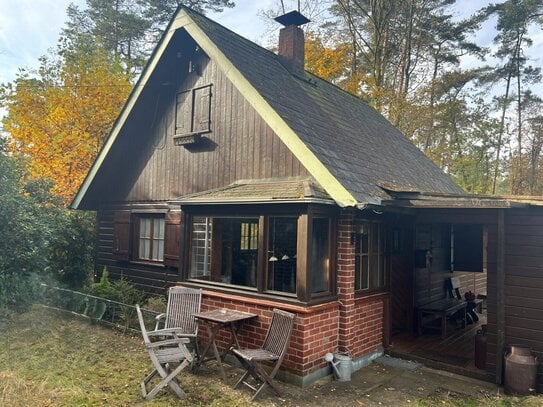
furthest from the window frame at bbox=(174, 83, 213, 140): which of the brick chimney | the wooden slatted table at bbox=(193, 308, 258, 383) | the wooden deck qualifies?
the wooden deck

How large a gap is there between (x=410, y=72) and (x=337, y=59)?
4.40 meters

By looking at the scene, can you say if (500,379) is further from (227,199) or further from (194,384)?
(227,199)

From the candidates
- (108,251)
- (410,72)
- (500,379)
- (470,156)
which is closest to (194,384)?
(500,379)

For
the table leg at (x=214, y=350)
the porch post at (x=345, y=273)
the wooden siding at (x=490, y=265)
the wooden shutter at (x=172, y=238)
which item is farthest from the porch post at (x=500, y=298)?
the wooden shutter at (x=172, y=238)

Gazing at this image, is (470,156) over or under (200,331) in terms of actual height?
over

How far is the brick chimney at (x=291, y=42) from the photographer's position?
32.8ft

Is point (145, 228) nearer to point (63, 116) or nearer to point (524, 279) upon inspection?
point (524, 279)

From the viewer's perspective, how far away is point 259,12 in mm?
20125

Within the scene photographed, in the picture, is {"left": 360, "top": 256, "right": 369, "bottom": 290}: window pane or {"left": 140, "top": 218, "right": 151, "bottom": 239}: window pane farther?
{"left": 140, "top": 218, "right": 151, "bottom": 239}: window pane

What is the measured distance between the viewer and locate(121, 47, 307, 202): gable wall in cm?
713

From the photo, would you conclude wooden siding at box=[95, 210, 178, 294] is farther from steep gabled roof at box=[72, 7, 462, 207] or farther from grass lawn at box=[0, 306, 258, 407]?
grass lawn at box=[0, 306, 258, 407]

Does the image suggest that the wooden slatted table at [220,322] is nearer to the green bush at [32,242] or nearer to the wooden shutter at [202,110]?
the wooden shutter at [202,110]

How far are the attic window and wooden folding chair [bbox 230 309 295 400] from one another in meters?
4.26

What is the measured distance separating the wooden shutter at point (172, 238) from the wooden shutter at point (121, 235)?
1.57m
